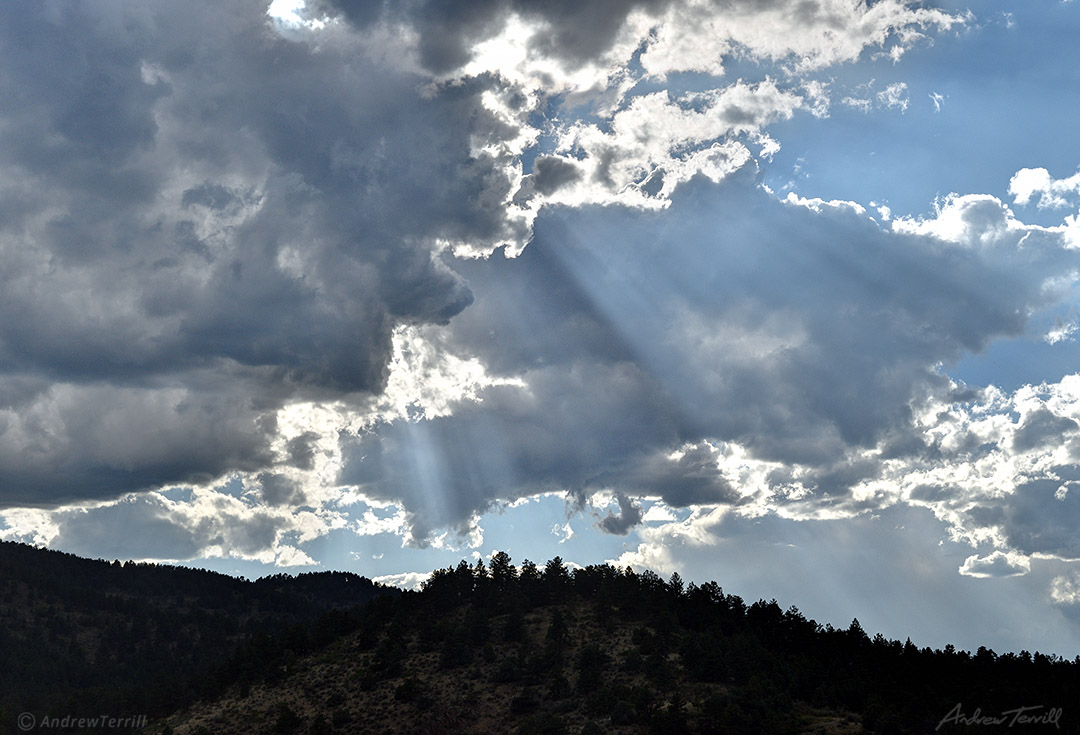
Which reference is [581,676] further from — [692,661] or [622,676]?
[692,661]

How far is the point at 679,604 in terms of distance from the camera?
502 ft

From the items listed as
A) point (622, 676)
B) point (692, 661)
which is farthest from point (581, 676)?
point (692, 661)

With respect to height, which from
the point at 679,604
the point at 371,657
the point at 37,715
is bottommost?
the point at 37,715

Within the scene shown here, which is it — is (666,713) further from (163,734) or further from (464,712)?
(163,734)

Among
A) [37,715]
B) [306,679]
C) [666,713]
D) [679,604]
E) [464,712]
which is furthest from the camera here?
[37,715]

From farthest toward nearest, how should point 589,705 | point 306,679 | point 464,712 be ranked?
1. point 306,679
2. point 464,712
3. point 589,705

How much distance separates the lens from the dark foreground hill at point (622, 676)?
10238cm

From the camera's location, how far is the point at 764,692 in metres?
109

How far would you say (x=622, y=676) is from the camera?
12288 cm

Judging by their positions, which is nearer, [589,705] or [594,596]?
[589,705]

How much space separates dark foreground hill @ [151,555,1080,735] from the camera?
102375mm

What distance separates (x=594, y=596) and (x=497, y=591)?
19.5 m

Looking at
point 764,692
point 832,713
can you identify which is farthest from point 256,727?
point 832,713

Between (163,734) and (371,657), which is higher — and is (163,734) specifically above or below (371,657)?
below
